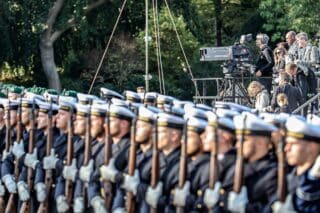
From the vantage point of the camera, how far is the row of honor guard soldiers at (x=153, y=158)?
19.8 feet

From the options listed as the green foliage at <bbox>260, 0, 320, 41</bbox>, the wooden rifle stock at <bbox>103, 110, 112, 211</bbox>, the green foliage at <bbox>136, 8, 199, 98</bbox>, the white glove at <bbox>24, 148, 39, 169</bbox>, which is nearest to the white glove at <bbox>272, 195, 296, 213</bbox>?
the wooden rifle stock at <bbox>103, 110, 112, 211</bbox>

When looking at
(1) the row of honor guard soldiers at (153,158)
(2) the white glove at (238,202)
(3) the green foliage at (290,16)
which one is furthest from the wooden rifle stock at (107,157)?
(3) the green foliage at (290,16)

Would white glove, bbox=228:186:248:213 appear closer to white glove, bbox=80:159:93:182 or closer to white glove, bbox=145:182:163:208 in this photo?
white glove, bbox=145:182:163:208

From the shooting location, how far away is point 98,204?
7.45 m

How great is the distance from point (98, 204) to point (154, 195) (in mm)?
879

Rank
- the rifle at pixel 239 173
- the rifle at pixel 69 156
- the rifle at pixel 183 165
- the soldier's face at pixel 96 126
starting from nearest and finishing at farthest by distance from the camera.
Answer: the rifle at pixel 239 173, the rifle at pixel 183 165, the soldier's face at pixel 96 126, the rifle at pixel 69 156

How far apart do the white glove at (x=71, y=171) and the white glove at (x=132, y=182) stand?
86cm

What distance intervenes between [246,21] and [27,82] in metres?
8.61

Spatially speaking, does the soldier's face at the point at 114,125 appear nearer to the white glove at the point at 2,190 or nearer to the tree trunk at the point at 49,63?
the white glove at the point at 2,190

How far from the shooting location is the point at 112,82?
27.2m

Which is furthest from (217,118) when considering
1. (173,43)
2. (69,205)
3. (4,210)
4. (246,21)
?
(246,21)

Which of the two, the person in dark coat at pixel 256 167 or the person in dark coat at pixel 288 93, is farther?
the person in dark coat at pixel 288 93

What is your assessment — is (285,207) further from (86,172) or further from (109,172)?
(86,172)

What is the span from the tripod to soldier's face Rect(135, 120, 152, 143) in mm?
6699
